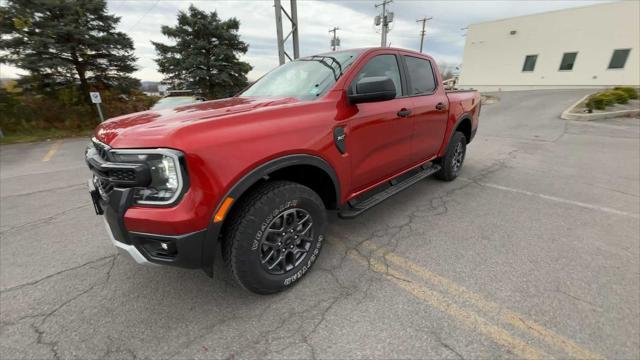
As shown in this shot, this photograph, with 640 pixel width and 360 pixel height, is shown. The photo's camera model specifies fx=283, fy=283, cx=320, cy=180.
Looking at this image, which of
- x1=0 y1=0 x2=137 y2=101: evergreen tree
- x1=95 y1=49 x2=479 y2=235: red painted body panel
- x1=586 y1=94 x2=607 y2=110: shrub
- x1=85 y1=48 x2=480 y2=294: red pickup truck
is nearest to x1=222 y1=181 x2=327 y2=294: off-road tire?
x1=85 y1=48 x2=480 y2=294: red pickup truck

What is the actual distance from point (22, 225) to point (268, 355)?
12.5 ft

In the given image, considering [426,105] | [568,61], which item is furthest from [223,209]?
[568,61]

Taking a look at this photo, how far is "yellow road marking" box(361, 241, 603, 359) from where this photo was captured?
5.54ft

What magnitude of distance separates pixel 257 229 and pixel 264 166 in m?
0.42

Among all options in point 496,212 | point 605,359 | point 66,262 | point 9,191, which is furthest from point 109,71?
point 605,359

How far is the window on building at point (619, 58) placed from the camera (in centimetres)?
2093

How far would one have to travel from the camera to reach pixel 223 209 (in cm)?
166

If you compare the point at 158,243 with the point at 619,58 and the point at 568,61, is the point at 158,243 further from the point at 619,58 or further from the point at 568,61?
the point at 568,61

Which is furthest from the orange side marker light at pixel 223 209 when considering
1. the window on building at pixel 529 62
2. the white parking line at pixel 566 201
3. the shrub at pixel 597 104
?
the window on building at pixel 529 62

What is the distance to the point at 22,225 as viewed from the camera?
347 centimetres

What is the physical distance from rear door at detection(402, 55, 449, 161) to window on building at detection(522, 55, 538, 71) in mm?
28926

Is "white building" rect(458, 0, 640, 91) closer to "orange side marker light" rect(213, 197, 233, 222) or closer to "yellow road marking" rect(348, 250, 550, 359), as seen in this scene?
"yellow road marking" rect(348, 250, 550, 359)

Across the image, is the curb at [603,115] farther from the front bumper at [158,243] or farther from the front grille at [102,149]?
the front grille at [102,149]

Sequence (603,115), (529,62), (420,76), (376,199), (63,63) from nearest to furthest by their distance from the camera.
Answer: (376,199) → (420,76) → (603,115) → (63,63) → (529,62)
